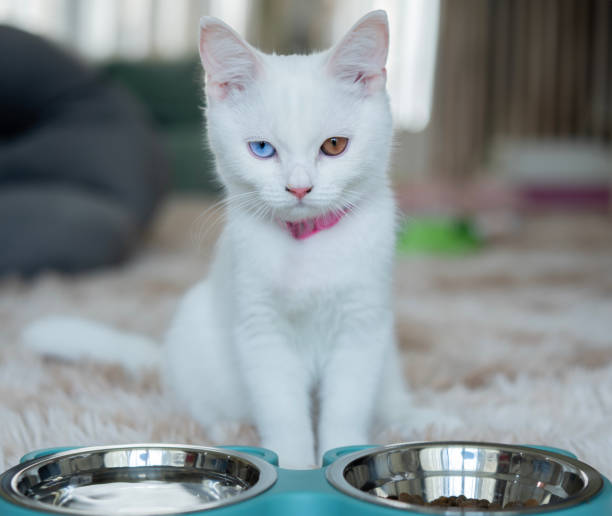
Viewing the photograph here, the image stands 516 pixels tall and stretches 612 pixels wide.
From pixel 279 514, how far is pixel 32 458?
266 millimetres

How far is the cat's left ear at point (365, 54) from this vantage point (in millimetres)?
909

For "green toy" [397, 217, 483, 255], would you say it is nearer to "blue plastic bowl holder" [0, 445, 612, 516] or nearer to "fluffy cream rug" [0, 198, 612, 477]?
"fluffy cream rug" [0, 198, 612, 477]

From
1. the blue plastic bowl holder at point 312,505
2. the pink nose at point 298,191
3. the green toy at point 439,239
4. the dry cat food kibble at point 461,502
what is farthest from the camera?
the green toy at point 439,239

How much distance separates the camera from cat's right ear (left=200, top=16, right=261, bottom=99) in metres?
0.91

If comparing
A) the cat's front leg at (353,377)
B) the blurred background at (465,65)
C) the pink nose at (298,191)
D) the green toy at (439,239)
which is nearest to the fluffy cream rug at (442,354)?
the cat's front leg at (353,377)

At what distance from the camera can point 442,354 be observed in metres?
1.46

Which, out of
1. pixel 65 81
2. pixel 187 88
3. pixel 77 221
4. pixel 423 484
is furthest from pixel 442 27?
pixel 423 484

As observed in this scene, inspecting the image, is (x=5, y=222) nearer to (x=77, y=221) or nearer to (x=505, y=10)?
(x=77, y=221)

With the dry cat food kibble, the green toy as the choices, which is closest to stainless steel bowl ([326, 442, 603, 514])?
the dry cat food kibble

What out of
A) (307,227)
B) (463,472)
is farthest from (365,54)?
(463,472)

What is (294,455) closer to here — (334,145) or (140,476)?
(140,476)

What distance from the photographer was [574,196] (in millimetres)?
5012

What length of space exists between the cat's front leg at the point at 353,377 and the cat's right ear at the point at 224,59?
1.12ft

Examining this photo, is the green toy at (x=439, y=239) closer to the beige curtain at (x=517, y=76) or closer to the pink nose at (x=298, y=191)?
the pink nose at (x=298, y=191)
